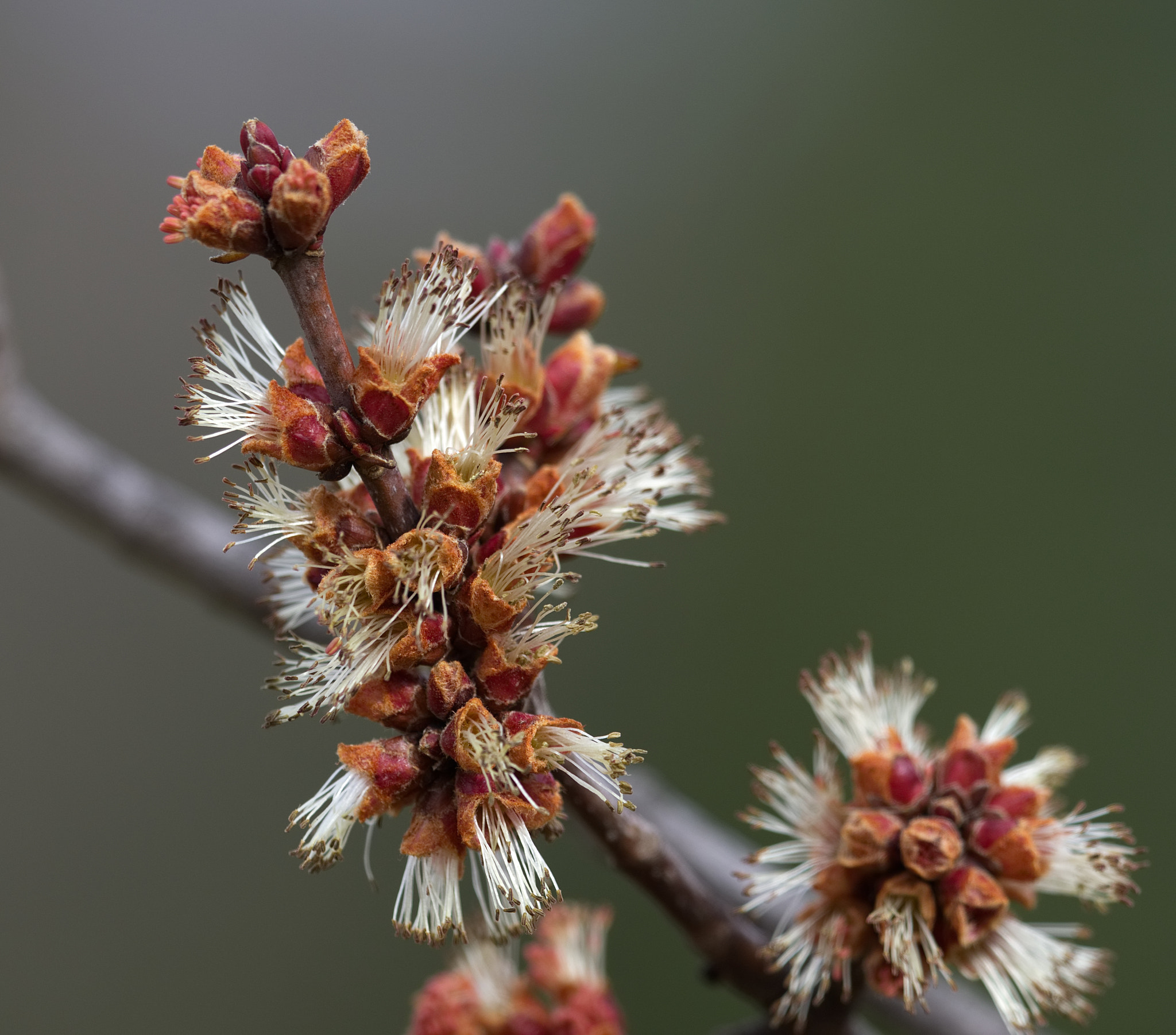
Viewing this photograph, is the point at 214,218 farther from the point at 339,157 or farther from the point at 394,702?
the point at 394,702

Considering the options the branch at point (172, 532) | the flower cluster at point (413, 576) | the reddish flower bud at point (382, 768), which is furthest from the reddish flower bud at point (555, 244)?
the branch at point (172, 532)

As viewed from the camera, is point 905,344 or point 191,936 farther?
point 905,344

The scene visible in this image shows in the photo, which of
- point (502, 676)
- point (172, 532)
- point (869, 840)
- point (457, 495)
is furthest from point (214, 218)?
point (172, 532)

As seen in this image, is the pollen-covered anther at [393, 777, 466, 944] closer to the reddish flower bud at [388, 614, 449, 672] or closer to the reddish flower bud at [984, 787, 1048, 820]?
the reddish flower bud at [388, 614, 449, 672]

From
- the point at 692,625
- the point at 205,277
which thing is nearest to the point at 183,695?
the point at 205,277

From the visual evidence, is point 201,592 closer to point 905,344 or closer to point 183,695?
point 183,695

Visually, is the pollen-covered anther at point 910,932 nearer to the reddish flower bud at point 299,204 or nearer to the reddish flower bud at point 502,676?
the reddish flower bud at point 502,676
